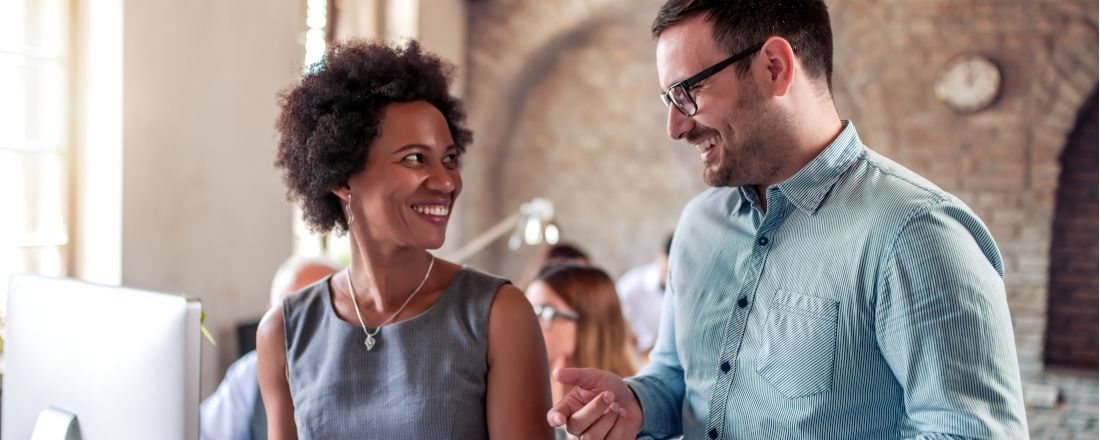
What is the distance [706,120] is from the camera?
146cm

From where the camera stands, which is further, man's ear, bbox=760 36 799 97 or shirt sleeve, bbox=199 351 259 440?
shirt sleeve, bbox=199 351 259 440

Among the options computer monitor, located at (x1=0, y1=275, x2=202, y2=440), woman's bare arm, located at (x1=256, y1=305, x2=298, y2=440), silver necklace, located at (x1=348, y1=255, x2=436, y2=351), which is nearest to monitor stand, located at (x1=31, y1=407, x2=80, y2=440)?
computer monitor, located at (x1=0, y1=275, x2=202, y2=440)

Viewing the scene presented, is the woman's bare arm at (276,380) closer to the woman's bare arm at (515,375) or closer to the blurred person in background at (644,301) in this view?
the woman's bare arm at (515,375)

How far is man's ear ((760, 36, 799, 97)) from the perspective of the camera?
1.41 meters

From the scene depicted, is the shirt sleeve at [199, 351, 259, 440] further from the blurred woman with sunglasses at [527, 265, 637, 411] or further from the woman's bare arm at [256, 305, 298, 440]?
the woman's bare arm at [256, 305, 298, 440]

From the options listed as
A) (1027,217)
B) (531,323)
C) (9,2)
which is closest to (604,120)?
(1027,217)

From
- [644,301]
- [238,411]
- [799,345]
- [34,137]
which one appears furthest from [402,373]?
[644,301]

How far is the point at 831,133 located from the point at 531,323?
565 millimetres

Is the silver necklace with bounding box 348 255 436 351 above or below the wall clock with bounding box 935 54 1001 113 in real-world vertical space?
below

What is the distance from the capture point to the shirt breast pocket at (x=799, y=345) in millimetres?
1333

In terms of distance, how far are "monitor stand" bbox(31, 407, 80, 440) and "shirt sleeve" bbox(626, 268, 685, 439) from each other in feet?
2.83

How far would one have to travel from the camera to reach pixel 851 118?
239 inches

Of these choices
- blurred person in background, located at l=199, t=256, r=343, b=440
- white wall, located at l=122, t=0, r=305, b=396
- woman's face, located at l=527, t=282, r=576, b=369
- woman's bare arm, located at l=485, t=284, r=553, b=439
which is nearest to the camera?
woman's bare arm, located at l=485, t=284, r=553, b=439

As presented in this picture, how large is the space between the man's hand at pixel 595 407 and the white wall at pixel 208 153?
2571 mm
